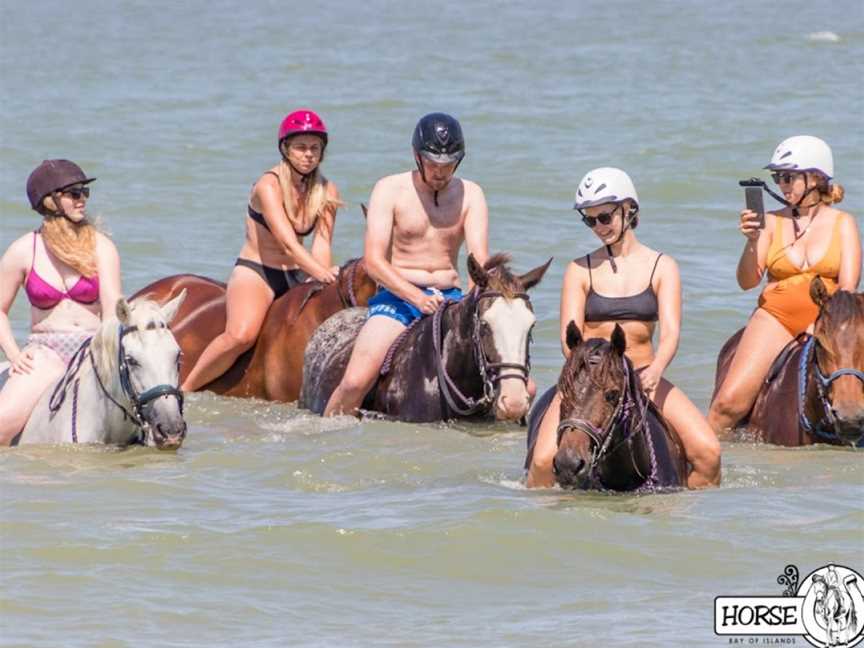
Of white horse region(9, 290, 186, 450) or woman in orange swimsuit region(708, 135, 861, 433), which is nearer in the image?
white horse region(9, 290, 186, 450)

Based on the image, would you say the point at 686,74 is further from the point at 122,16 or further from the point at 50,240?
the point at 50,240

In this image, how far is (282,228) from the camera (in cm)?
1184

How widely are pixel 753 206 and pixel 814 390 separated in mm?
995

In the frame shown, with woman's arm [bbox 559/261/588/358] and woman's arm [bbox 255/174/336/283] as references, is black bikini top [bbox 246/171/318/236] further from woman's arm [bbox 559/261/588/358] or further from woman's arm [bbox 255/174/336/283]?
woman's arm [bbox 559/261/588/358]

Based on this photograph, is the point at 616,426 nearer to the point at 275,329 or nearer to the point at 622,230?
the point at 622,230

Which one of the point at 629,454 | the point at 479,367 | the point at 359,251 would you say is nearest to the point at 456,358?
the point at 479,367

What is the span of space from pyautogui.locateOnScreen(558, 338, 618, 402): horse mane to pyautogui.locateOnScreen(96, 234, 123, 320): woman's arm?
9.04ft

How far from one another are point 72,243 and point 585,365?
123 inches

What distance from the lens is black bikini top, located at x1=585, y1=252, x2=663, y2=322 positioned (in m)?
8.69

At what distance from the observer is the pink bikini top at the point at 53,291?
9.78 m

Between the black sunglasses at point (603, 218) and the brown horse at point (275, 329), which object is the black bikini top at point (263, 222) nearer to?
the brown horse at point (275, 329)

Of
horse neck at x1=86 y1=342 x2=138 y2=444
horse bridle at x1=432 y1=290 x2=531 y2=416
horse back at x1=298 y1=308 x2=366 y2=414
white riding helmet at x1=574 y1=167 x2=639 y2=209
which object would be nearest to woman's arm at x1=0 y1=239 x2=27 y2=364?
horse neck at x1=86 y1=342 x2=138 y2=444

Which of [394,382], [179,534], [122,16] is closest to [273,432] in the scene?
[394,382]

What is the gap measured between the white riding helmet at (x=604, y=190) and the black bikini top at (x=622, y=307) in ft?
1.09
